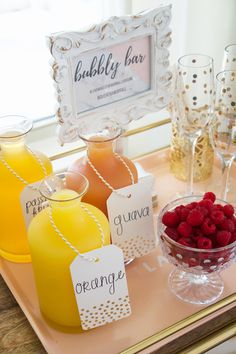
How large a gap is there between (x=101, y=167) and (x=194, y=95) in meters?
0.20

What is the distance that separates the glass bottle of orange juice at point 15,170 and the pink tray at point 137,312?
0.07 m

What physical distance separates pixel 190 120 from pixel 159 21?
0.54 ft

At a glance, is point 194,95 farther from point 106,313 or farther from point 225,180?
point 106,313

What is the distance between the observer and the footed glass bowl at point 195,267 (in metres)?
0.69

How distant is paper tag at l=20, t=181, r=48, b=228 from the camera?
2.45ft

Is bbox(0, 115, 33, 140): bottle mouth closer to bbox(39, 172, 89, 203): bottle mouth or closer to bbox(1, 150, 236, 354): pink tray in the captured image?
bbox(39, 172, 89, 203): bottle mouth

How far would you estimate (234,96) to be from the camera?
0.83 metres

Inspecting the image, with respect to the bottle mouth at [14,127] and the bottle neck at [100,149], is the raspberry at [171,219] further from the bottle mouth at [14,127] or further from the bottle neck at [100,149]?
the bottle mouth at [14,127]

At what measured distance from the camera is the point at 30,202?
2.48 ft

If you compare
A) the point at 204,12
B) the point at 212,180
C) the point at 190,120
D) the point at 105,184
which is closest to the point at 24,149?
the point at 105,184

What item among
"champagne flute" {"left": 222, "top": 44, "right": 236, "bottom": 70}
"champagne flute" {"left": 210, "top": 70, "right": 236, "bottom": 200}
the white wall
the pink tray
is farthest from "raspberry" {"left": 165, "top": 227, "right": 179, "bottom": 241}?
the white wall

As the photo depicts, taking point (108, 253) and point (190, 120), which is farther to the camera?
point (190, 120)

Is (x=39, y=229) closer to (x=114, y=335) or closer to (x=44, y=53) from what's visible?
(x=114, y=335)

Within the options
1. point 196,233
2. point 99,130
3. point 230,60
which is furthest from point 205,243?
point 230,60
